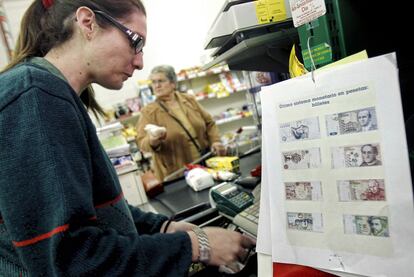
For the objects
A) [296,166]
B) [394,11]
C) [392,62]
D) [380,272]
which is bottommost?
[380,272]

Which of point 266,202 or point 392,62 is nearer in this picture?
point 392,62

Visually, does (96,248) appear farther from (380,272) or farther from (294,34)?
(294,34)

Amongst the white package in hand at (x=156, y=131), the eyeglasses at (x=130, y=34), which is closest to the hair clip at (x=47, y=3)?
the eyeglasses at (x=130, y=34)

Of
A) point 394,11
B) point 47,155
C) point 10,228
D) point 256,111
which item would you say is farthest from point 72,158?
point 256,111

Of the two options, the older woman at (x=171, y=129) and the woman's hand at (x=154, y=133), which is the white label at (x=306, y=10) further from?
the older woman at (x=171, y=129)

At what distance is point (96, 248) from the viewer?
0.55m

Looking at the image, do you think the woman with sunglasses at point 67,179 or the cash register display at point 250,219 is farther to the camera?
the cash register display at point 250,219

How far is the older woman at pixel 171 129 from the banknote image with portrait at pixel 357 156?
2.08m

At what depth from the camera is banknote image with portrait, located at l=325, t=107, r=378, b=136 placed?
364mm

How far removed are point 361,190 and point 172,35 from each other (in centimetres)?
462

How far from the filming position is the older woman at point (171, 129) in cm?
255

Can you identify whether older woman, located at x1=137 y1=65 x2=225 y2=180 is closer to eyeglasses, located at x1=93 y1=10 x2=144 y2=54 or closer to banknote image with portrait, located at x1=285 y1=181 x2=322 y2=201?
eyeglasses, located at x1=93 y1=10 x2=144 y2=54

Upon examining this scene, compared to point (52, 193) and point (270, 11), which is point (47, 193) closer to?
point (52, 193)

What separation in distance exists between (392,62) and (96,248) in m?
0.58
